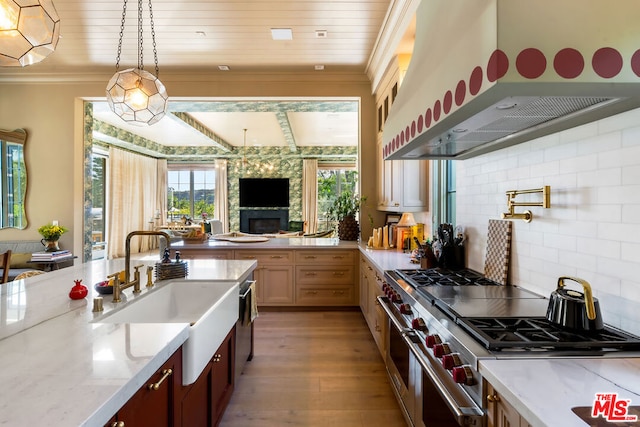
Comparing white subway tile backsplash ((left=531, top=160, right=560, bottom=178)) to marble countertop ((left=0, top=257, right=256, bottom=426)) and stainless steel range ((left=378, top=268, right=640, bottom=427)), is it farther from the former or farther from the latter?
marble countertop ((left=0, top=257, right=256, bottom=426))

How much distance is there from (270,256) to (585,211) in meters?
3.24

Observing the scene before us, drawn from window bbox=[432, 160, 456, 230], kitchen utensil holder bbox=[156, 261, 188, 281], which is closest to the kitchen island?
window bbox=[432, 160, 456, 230]

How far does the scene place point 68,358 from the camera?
36.4 inches

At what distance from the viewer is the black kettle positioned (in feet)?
3.68

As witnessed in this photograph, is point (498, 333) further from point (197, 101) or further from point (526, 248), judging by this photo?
point (197, 101)

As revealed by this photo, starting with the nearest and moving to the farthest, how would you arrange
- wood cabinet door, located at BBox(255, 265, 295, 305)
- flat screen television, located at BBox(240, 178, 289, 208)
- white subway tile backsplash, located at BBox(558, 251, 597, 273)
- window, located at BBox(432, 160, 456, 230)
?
white subway tile backsplash, located at BBox(558, 251, 597, 273), window, located at BBox(432, 160, 456, 230), wood cabinet door, located at BBox(255, 265, 295, 305), flat screen television, located at BBox(240, 178, 289, 208)

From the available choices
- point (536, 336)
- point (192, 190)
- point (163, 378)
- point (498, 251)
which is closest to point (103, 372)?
point (163, 378)

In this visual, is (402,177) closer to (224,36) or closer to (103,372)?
(224,36)

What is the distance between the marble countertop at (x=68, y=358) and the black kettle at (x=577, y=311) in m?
1.36

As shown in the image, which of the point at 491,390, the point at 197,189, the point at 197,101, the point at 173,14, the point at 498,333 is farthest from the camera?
the point at 197,189

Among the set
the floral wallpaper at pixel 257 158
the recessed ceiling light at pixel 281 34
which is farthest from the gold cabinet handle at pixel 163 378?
the floral wallpaper at pixel 257 158

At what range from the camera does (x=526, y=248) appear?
1784 mm

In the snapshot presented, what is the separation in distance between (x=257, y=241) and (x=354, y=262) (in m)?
1.37

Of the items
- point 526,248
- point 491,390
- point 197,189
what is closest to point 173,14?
point 526,248
